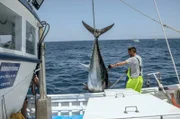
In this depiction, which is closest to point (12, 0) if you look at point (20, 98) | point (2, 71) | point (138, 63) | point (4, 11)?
point (4, 11)

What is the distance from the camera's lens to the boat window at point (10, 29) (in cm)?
323

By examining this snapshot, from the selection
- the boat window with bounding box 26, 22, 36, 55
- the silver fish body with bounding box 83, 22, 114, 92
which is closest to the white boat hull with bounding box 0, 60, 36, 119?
the boat window with bounding box 26, 22, 36, 55

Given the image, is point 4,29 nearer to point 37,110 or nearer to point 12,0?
point 12,0

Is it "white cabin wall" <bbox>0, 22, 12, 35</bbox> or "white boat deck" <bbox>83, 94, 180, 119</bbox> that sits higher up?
"white cabin wall" <bbox>0, 22, 12, 35</bbox>

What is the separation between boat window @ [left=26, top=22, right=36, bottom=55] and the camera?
4.11m

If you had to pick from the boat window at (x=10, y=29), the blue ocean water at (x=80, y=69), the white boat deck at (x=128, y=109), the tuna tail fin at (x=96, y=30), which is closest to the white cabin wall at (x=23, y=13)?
the boat window at (x=10, y=29)

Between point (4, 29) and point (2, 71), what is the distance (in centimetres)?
62

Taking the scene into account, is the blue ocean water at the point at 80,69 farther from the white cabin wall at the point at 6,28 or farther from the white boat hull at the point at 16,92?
the white cabin wall at the point at 6,28

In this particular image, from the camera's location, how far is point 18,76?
3.74 m

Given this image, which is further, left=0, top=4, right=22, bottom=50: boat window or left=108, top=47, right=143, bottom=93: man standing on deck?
left=108, top=47, right=143, bottom=93: man standing on deck

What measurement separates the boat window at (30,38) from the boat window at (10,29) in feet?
1.23

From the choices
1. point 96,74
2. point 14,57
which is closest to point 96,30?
point 96,74

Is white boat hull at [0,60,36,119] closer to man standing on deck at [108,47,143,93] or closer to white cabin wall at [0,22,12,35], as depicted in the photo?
white cabin wall at [0,22,12,35]

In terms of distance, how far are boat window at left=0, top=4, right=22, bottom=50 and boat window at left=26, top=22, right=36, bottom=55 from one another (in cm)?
37
